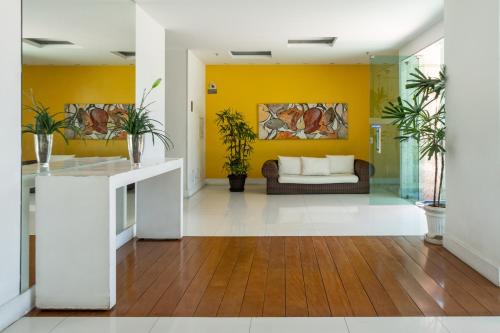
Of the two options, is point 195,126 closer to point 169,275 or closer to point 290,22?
point 290,22

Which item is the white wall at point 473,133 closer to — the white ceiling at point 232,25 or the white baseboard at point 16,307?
the white ceiling at point 232,25

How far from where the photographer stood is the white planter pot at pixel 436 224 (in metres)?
5.20

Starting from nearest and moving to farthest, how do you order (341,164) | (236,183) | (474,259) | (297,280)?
(297,280)
(474,259)
(236,183)
(341,164)

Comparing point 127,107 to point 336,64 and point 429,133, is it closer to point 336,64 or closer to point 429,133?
point 429,133

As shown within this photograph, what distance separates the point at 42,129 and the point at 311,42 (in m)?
6.63

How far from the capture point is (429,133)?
546cm

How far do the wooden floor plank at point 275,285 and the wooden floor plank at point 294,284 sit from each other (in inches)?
1.3

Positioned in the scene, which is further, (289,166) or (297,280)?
(289,166)

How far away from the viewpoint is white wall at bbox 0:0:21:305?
9.84ft

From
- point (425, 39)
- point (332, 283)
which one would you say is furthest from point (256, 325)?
point (425, 39)

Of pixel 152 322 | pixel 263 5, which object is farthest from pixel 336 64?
pixel 152 322

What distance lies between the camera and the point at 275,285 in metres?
3.74

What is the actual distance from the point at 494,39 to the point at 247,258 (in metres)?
2.87

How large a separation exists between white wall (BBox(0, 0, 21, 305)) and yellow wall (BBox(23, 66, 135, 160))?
129 millimetres
